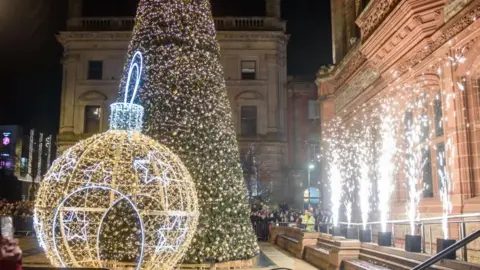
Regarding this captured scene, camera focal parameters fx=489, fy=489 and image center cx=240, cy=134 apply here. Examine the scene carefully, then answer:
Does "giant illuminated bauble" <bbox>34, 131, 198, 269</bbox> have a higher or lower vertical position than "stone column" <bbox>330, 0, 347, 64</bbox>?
lower

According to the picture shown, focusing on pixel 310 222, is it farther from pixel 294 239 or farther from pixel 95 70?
pixel 95 70

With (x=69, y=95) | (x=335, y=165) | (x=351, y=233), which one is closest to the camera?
(x=351, y=233)

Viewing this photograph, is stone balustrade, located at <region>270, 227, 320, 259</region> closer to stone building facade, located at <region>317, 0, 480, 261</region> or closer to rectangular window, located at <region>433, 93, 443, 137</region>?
stone building facade, located at <region>317, 0, 480, 261</region>

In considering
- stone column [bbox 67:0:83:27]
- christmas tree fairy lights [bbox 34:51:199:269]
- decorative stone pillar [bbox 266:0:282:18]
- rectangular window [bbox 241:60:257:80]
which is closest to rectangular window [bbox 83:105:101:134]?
stone column [bbox 67:0:83:27]

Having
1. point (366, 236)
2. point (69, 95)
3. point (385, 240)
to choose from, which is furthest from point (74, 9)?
point (385, 240)

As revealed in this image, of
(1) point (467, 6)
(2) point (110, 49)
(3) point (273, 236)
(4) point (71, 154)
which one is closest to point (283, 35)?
(2) point (110, 49)

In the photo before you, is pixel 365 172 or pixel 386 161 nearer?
pixel 386 161

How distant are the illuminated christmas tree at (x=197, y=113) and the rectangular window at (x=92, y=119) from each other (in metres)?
30.3

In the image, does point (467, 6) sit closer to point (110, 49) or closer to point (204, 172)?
point (204, 172)

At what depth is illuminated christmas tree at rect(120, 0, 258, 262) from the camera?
39.0ft

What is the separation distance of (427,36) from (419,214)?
4.98 m

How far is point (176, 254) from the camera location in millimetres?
9617

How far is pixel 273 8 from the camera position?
4203 centimetres

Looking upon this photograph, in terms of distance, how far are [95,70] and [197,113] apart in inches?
1274
